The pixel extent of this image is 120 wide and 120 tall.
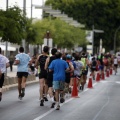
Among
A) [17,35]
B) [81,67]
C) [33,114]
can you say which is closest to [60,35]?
[17,35]

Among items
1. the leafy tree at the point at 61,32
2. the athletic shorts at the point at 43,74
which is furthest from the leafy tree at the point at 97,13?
the athletic shorts at the point at 43,74

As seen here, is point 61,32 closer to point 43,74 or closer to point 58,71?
point 43,74

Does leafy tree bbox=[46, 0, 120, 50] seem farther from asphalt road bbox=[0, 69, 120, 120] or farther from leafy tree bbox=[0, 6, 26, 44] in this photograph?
asphalt road bbox=[0, 69, 120, 120]

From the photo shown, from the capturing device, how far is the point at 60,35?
3297 inches

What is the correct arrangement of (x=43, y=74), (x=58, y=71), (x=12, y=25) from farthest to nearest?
1. (x=12, y=25)
2. (x=43, y=74)
3. (x=58, y=71)

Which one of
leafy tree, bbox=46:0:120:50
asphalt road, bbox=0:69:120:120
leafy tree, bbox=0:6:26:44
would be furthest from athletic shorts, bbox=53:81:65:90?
leafy tree, bbox=46:0:120:50

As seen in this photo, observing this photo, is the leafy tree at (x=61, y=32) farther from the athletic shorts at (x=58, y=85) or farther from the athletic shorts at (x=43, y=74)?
the athletic shorts at (x=58, y=85)

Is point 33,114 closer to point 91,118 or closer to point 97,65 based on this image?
point 91,118

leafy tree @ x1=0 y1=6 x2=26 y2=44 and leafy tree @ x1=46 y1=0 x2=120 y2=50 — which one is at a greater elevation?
leafy tree @ x1=46 y1=0 x2=120 y2=50

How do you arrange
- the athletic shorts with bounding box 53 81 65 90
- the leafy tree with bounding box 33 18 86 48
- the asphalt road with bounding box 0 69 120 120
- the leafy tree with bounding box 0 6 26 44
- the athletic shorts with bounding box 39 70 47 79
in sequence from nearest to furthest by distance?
the asphalt road with bounding box 0 69 120 120, the athletic shorts with bounding box 53 81 65 90, the athletic shorts with bounding box 39 70 47 79, the leafy tree with bounding box 0 6 26 44, the leafy tree with bounding box 33 18 86 48

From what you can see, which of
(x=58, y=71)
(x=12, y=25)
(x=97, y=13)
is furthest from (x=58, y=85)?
(x=97, y=13)

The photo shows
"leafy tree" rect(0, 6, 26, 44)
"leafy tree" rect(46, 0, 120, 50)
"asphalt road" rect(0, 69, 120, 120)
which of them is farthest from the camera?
"leafy tree" rect(46, 0, 120, 50)

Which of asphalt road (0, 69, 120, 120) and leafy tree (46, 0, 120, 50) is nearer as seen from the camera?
asphalt road (0, 69, 120, 120)

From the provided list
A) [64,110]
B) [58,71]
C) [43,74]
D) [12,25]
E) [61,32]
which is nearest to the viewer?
[64,110]
